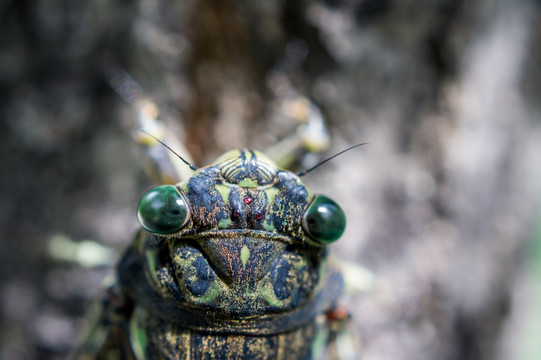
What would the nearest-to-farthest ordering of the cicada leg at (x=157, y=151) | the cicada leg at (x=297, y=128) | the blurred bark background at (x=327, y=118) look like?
1. the cicada leg at (x=157, y=151)
2. the cicada leg at (x=297, y=128)
3. the blurred bark background at (x=327, y=118)

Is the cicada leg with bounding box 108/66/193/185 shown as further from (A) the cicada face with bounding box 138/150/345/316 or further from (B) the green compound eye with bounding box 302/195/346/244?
(B) the green compound eye with bounding box 302/195/346/244

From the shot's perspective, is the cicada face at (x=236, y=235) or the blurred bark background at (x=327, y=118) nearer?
the cicada face at (x=236, y=235)

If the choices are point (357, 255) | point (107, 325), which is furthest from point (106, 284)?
point (357, 255)

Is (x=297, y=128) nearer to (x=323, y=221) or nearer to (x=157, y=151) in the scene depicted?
(x=157, y=151)

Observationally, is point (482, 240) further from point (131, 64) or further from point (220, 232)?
point (131, 64)

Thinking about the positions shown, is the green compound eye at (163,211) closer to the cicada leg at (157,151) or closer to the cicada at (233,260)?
the cicada at (233,260)

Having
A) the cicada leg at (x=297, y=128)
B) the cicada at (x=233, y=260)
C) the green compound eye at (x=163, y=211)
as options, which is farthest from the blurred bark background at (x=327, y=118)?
the green compound eye at (x=163, y=211)

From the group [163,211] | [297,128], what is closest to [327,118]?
[297,128]
